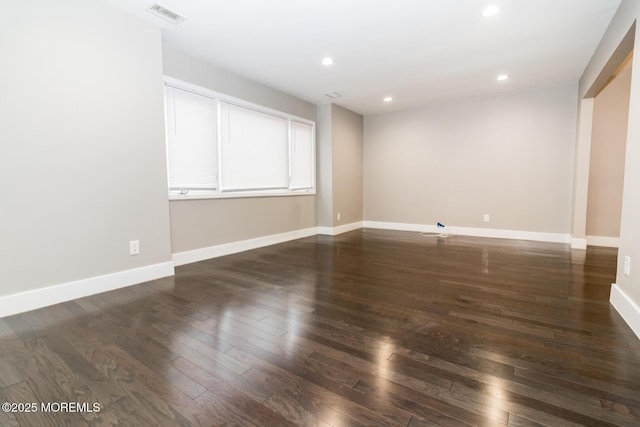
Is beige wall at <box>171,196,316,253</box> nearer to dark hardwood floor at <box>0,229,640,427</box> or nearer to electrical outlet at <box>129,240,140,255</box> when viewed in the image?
electrical outlet at <box>129,240,140,255</box>

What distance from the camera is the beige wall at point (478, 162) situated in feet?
15.5

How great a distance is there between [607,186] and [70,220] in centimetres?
664

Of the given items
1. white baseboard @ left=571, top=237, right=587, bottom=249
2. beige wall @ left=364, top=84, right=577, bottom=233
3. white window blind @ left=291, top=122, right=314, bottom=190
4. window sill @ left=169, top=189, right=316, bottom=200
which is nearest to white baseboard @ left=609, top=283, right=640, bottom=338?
white baseboard @ left=571, top=237, right=587, bottom=249

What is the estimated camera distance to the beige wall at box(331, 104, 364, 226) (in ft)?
18.6

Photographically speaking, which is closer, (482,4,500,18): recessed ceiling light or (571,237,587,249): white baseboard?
(482,4,500,18): recessed ceiling light

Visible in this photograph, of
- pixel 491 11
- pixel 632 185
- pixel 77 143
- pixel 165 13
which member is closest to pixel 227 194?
pixel 77 143

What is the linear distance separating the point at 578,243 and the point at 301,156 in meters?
4.48

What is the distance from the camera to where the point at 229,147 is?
157 inches

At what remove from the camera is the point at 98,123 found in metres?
2.53

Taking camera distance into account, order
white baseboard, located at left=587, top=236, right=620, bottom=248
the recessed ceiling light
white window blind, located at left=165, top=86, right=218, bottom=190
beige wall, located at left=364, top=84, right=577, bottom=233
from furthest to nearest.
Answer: beige wall, located at left=364, top=84, right=577, bottom=233 < white baseboard, located at left=587, top=236, right=620, bottom=248 < white window blind, located at left=165, top=86, right=218, bottom=190 < the recessed ceiling light

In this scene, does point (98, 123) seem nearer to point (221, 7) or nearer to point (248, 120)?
point (221, 7)

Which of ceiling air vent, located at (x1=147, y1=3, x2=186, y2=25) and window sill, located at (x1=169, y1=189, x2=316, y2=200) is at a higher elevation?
ceiling air vent, located at (x1=147, y1=3, x2=186, y2=25)

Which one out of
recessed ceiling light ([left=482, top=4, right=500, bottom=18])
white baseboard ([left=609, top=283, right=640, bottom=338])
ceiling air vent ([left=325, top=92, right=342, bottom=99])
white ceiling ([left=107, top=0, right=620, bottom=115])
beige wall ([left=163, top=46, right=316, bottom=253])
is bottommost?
white baseboard ([left=609, top=283, right=640, bottom=338])

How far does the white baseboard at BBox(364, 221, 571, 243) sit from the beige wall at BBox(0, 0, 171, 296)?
179 inches
